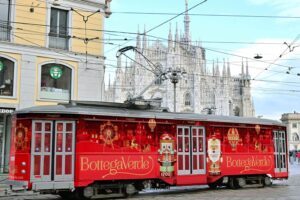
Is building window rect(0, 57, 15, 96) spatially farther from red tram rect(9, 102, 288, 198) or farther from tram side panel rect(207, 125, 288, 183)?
tram side panel rect(207, 125, 288, 183)

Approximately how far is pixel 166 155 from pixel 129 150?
155 cm

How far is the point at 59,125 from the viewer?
12258mm

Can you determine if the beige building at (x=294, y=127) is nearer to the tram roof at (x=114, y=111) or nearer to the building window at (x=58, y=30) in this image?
the building window at (x=58, y=30)

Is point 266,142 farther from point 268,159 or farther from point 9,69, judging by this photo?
point 9,69

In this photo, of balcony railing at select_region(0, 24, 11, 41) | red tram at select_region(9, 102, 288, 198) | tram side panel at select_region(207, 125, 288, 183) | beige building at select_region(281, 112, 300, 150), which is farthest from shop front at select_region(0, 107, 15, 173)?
beige building at select_region(281, 112, 300, 150)

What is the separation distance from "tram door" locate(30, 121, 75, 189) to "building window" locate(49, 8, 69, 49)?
7.88 meters

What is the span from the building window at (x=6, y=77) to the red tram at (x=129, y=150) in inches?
237

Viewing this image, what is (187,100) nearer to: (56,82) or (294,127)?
(294,127)

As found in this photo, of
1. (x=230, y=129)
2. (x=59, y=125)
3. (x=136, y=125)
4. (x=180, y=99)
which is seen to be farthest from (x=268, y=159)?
(x=180, y=99)

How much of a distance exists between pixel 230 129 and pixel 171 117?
9.96 ft

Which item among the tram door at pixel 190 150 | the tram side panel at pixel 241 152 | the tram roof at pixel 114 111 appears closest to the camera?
the tram roof at pixel 114 111

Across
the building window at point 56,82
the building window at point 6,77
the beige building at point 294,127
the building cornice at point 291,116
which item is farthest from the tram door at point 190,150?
the building cornice at point 291,116

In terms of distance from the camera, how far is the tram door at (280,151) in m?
17.9

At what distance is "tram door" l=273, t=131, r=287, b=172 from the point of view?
58.8 ft
